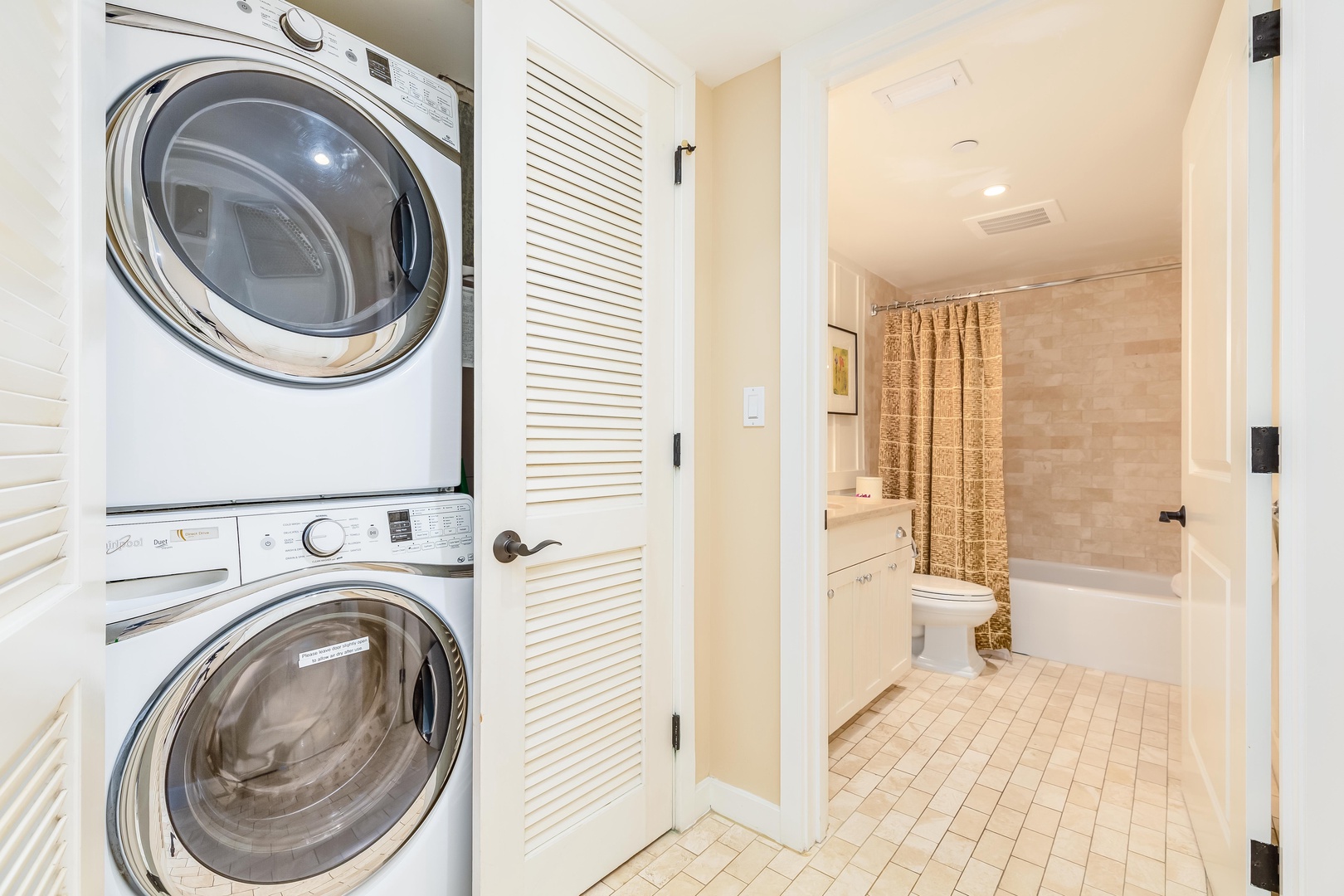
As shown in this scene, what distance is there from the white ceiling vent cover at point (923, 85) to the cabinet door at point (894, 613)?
1711 mm

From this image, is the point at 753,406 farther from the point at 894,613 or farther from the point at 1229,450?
the point at 894,613

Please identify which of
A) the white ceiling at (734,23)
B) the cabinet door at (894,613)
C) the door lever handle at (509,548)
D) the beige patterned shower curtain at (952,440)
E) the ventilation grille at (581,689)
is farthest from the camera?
the beige patterned shower curtain at (952,440)

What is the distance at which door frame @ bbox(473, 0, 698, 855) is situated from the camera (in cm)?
170

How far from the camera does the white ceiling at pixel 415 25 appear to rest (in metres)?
1.33

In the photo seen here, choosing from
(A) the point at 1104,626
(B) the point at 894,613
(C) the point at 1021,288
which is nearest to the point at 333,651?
(B) the point at 894,613

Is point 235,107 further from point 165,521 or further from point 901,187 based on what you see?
point 901,187

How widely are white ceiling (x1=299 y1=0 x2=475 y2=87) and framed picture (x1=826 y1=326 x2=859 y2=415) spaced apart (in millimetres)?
2296

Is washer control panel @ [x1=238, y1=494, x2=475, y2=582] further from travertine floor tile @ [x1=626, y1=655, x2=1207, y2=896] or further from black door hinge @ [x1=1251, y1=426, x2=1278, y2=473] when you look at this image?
black door hinge @ [x1=1251, y1=426, x2=1278, y2=473]

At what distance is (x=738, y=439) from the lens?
179 cm

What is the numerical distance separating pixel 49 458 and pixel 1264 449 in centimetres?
173

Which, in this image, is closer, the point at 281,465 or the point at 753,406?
the point at 281,465

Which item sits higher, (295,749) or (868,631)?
(295,749)

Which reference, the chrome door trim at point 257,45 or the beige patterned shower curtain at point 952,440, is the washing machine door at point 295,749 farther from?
the beige patterned shower curtain at point 952,440

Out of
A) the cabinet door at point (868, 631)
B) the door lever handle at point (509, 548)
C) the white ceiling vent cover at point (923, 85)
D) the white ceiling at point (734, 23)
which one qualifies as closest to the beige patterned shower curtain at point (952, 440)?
the cabinet door at point (868, 631)
